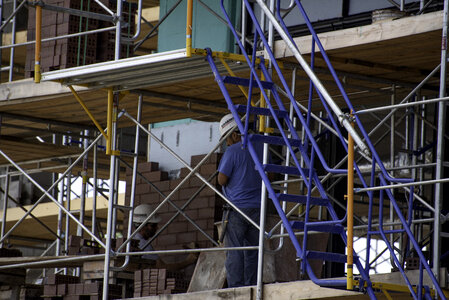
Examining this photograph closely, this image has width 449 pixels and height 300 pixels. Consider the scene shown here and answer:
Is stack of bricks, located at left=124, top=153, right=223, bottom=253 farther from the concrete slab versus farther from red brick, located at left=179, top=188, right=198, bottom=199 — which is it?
the concrete slab

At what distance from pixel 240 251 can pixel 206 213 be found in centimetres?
328

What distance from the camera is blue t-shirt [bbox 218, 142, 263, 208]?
11.9 m

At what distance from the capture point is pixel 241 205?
11883 mm

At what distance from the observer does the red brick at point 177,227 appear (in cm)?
1535

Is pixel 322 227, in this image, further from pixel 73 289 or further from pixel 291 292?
pixel 73 289

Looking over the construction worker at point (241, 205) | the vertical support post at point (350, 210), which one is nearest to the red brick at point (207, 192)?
the construction worker at point (241, 205)

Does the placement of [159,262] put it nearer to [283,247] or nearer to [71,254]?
[71,254]

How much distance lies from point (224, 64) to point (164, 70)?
0.91 m

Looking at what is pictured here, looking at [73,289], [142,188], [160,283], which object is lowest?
[73,289]

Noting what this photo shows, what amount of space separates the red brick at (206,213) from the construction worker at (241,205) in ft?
9.23

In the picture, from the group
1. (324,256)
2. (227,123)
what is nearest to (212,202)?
(227,123)

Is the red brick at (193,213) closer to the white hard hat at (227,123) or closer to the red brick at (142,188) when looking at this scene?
the red brick at (142,188)

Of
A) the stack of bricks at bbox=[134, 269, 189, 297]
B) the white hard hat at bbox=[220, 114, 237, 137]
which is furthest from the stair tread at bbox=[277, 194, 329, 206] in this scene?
the stack of bricks at bbox=[134, 269, 189, 297]

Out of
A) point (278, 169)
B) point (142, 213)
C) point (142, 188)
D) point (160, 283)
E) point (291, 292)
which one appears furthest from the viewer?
point (142, 188)
